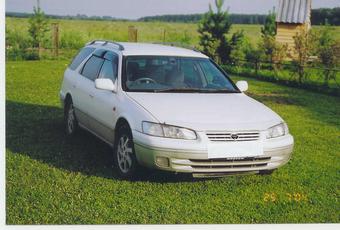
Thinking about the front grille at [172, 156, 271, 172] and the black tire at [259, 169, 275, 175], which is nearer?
the front grille at [172, 156, 271, 172]

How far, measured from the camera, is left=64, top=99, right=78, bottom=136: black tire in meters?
6.51

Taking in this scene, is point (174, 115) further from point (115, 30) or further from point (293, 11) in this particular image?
point (293, 11)

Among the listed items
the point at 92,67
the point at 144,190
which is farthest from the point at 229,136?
the point at 92,67

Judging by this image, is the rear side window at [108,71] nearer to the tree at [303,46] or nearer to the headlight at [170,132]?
the headlight at [170,132]

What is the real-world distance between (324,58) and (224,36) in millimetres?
2538

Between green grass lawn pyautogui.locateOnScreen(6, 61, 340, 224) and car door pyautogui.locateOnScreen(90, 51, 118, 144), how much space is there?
0.99 feet

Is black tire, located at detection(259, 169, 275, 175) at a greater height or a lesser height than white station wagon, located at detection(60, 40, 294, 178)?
lesser

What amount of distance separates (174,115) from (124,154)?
0.63 meters

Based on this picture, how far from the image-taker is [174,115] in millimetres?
4770

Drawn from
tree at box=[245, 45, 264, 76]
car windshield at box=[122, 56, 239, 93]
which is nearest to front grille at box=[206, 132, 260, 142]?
car windshield at box=[122, 56, 239, 93]

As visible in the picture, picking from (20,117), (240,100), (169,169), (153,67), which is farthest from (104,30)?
(169,169)

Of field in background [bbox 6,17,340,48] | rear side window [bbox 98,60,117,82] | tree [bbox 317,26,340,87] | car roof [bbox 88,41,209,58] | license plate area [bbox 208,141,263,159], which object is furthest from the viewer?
tree [bbox 317,26,340,87]

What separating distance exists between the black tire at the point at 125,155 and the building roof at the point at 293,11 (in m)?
3.97
